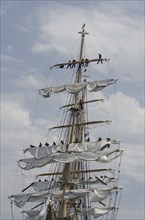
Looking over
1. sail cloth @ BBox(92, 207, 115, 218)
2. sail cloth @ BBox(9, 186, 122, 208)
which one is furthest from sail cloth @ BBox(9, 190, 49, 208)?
sail cloth @ BBox(92, 207, 115, 218)

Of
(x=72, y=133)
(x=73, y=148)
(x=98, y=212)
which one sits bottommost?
(x=98, y=212)

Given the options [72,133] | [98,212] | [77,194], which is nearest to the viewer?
[77,194]

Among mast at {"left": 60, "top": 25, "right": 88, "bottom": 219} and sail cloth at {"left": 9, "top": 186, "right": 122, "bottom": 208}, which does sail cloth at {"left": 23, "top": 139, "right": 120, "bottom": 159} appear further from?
sail cloth at {"left": 9, "top": 186, "right": 122, "bottom": 208}

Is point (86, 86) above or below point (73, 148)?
above

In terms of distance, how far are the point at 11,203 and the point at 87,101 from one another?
15.1 m

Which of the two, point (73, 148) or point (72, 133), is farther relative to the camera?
point (72, 133)

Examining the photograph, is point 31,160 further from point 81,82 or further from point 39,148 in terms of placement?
point 81,82

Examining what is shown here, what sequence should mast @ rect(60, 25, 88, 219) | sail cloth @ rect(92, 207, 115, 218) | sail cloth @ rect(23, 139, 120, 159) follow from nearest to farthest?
mast @ rect(60, 25, 88, 219)
sail cloth @ rect(23, 139, 120, 159)
sail cloth @ rect(92, 207, 115, 218)

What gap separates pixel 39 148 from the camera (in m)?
68.6

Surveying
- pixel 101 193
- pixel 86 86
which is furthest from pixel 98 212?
pixel 86 86

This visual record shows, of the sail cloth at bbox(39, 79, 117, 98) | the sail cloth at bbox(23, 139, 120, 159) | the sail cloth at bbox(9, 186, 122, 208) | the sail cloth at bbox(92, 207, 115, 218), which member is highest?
the sail cloth at bbox(39, 79, 117, 98)

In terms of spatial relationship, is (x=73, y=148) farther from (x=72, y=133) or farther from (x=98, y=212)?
(x=98, y=212)

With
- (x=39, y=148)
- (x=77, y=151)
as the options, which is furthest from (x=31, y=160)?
(x=77, y=151)

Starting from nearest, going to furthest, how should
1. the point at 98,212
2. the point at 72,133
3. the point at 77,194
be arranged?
the point at 77,194, the point at 72,133, the point at 98,212
